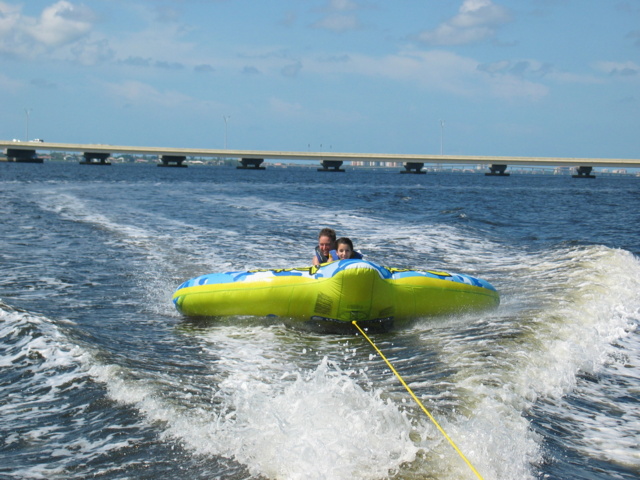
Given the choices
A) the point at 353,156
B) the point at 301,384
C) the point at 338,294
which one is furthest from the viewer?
the point at 353,156

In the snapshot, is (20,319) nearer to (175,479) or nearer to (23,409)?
(23,409)

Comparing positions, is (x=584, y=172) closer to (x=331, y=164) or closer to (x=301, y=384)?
(x=331, y=164)

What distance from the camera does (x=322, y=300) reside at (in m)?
7.61

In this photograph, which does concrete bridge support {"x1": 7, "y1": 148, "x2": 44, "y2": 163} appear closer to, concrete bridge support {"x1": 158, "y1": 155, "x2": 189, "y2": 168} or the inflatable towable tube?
concrete bridge support {"x1": 158, "y1": 155, "x2": 189, "y2": 168}

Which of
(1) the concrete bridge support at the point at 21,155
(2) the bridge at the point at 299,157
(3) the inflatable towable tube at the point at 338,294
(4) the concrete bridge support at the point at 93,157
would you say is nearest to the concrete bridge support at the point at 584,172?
(2) the bridge at the point at 299,157

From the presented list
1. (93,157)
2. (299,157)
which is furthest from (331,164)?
(93,157)

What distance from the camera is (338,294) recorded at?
7.51 m

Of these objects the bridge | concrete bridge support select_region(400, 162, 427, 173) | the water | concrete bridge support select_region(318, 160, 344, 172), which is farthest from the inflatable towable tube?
concrete bridge support select_region(318, 160, 344, 172)

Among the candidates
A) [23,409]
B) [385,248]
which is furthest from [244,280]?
[385,248]

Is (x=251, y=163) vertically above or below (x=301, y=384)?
above

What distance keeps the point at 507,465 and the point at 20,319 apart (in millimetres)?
5837

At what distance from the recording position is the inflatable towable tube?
24.6 feet

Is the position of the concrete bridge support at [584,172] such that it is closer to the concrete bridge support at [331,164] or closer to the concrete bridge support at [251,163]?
the concrete bridge support at [331,164]

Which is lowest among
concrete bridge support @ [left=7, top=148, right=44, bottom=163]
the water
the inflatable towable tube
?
the water
